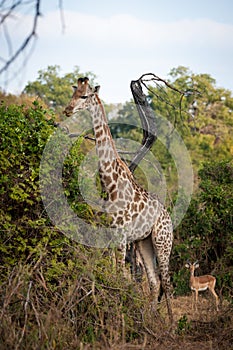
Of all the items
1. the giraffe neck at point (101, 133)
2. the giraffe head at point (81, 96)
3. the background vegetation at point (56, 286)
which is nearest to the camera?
the background vegetation at point (56, 286)

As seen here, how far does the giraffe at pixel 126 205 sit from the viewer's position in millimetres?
7633

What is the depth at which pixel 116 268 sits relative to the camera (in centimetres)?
652

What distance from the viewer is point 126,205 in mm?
7930

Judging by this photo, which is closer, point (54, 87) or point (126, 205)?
point (126, 205)

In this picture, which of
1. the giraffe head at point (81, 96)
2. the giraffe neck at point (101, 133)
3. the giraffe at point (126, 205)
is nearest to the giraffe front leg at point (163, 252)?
the giraffe at point (126, 205)

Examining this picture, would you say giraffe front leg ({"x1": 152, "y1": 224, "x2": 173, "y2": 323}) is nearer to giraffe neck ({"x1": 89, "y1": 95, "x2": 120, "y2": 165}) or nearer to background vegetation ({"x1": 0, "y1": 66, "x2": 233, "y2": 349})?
background vegetation ({"x1": 0, "y1": 66, "x2": 233, "y2": 349})

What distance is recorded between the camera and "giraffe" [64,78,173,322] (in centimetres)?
763

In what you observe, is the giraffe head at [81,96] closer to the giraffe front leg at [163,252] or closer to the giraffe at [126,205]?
the giraffe at [126,205]

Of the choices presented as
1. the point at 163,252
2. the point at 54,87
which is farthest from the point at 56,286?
the point at 54,87

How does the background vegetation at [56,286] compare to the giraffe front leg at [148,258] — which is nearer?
the background vegetation at [56,286]

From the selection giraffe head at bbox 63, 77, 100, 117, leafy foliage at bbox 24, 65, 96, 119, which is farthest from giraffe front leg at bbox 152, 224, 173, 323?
leafy foliage at bbox 24, 65, 96, 119

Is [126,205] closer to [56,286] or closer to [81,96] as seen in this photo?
[81,96]

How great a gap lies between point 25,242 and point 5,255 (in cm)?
25

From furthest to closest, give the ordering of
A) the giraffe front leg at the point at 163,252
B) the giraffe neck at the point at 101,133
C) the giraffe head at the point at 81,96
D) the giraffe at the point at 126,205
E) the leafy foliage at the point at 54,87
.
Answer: the leafy foliage at the point at 54,87
the giraffe front leg at the point at 163,252
the giraffe neck at the point at 101,133
the giraffe at the point at 126,205
the giraffe head at the point at 81,96
